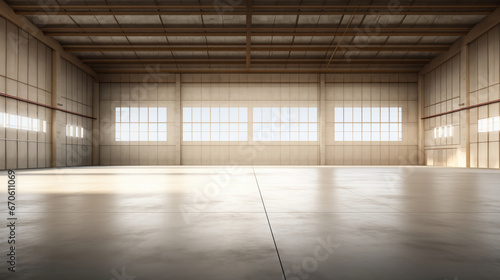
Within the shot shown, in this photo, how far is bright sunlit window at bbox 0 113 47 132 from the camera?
2352cm

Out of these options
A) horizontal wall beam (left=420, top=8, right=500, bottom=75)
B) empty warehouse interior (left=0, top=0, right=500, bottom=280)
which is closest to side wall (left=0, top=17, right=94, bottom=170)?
empty warehouse interior (left=0, top=0, right=500, bottom=280)

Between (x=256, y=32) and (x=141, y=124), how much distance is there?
16275 millimetres

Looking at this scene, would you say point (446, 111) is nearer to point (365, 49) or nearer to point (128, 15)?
point (365, 49)

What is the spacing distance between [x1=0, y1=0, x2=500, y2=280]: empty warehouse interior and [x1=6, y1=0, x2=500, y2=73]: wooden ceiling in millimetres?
160

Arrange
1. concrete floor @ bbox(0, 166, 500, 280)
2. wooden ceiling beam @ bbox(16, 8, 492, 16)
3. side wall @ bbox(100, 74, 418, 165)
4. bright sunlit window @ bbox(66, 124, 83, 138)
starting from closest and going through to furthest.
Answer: concrete floor @ bbox(0, 166, 500, 280) → wooden ceiling beam @ bbox(16, 8, 492, 16) → bright sunlit window @ bbox(66, 124, 83, 138) → side wall @ bbox(100, 74, 418, 165)

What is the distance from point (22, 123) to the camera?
25.6 m

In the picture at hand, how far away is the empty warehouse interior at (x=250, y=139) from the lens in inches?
128

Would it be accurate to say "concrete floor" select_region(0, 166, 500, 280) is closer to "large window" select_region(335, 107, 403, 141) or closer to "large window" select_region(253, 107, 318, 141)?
"large window" select_region(253, 107, 318, 141)

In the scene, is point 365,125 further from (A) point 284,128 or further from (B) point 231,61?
(B) point 231,61

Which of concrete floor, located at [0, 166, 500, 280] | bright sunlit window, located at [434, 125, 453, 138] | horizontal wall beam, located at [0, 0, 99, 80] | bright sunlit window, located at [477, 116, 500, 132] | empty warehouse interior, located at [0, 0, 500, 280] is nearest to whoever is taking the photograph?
concrete floor, located at [0, 166, 500, 280]

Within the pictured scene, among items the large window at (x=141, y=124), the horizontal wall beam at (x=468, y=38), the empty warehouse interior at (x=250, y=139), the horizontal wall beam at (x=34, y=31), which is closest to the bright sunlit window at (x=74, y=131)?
the empty warehouse interior at (x=250, y=139)

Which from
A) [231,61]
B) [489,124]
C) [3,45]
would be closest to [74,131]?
[3,45]

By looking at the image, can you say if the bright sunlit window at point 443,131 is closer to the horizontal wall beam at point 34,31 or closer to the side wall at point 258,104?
the side wall at point 258,104

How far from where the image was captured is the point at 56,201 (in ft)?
22.7
